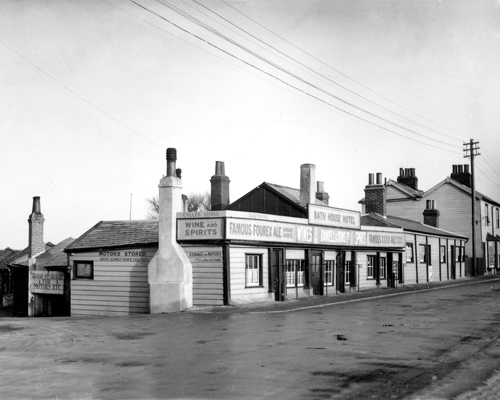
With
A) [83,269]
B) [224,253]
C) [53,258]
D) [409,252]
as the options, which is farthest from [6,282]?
[409,252]

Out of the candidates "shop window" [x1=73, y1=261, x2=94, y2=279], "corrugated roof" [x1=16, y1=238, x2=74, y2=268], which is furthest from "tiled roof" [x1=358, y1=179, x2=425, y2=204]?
"shop window" [x1=73, y1=261, x2=94, y2=279]

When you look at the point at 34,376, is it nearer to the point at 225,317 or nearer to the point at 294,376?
the point at 294,376

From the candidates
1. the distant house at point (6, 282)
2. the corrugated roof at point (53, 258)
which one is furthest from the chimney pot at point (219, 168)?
the distant house at point (6, 282)

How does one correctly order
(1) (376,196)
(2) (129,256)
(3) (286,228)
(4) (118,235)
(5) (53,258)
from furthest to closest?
(1) (376,196)
(5) (53,258)
(4) (118,235)
(3) (286,228)
(2) (129,256)

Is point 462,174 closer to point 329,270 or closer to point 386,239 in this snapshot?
point 386,239

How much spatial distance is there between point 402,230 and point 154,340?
25.8 metres

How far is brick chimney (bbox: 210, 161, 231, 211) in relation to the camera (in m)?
29.2

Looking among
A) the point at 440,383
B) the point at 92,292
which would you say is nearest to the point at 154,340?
the point at 440,383

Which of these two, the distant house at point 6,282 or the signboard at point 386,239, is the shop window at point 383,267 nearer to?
the signboard at point 386,239

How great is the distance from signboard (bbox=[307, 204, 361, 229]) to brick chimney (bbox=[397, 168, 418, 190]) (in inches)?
1157

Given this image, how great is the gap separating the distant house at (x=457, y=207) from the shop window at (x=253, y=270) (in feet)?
102

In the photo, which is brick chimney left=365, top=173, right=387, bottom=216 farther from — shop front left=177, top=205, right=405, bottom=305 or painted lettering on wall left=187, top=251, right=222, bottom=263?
painted lettering on wall left=187, top=251, right=222, bottom=263

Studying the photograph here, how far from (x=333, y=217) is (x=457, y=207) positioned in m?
29.3

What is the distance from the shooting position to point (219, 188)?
2917 cm
